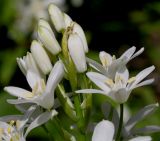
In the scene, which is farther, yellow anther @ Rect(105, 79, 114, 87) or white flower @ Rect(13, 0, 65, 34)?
white flower @ Rect(13, 0, 65, 34)

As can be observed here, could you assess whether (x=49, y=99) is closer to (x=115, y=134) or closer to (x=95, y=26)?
(x=115, y=134)

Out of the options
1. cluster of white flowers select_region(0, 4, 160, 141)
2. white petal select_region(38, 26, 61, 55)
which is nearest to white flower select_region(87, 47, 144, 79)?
cluster of white flowers select_region(0, 4, 160, 141)

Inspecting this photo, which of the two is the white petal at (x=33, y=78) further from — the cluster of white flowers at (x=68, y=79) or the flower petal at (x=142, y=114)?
the flower petal at (x=142, y=114)

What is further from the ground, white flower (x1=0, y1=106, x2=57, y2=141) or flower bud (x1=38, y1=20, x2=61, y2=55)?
flower bud (x1=38, y1=20, x2=61, y2=55)

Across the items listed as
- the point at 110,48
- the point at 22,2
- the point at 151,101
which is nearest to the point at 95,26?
the point at 110,48

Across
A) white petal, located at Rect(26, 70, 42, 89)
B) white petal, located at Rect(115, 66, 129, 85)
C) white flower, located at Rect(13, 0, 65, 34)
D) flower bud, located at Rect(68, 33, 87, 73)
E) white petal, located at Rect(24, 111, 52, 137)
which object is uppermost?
white flower, located at Rect(13, 0, 65, 34)

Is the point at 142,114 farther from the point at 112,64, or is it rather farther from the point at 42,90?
the point at 42,90

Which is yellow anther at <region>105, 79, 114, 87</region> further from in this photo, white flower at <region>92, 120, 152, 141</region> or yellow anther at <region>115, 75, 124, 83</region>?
white flower at <region>92, 120, 152, 141</region>
